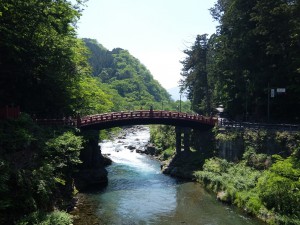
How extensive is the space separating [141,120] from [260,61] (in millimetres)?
18140

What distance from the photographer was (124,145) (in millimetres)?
76875

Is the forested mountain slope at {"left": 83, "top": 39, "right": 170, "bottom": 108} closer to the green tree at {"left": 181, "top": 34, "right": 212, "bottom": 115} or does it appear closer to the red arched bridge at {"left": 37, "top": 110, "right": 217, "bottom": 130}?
the green tree at {"left": 181, "top": 34, "right": 212, "bottom": 115}

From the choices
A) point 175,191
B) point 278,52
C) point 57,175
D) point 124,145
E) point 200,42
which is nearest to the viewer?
point 57,175

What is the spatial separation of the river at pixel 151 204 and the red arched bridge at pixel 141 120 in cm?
735

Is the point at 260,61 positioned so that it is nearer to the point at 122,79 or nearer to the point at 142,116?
the point at 142,116

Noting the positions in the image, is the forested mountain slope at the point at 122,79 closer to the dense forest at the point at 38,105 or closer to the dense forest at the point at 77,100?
the dense forest at the point at 77,100

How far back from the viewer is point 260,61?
43.7 metres

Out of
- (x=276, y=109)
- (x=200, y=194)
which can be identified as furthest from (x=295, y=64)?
(x=200, y=194)

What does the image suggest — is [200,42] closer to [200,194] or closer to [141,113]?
[141,113]

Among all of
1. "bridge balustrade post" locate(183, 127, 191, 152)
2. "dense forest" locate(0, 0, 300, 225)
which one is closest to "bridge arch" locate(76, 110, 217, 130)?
"bridge balustrade post" locate(183, 127, 191, 152)

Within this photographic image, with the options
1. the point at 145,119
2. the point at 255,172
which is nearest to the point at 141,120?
the point at 145,119

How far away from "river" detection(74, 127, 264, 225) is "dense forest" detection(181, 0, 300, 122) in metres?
15.3

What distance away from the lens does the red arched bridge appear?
41969 mm

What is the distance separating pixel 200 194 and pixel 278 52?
19160 mm
